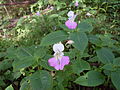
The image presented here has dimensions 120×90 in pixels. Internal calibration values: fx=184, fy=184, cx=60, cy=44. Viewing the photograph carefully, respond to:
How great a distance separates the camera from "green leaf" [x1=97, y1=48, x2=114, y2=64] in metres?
1.27

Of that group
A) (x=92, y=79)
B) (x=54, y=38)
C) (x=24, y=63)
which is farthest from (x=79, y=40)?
(x=24, y=63)

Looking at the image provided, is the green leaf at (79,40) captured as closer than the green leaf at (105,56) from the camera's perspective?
Yes

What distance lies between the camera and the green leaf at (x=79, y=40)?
114 cm

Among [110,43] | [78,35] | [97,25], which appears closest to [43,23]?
[97,25]

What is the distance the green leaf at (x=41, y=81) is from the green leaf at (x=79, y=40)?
0.87 ft

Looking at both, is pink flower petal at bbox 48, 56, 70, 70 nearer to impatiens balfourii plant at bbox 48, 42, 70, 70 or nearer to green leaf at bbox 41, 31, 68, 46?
impatiens balfourii plant at bbox 48, 42, 70, 70

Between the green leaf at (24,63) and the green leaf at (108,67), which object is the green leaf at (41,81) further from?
the green leaf at (108,67)

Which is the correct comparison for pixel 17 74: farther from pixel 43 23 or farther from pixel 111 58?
pixel 43 23

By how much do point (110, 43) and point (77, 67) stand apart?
1.56 feet

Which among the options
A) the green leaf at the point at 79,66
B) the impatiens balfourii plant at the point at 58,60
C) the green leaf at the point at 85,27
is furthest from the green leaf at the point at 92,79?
the green leaf at the point at 85,27

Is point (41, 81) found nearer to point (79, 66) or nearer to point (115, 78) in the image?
point (79, 66)

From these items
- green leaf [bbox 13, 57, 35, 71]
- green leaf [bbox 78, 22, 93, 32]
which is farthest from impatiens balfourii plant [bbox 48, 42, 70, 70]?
green leaf [bbox 78, 22, 93, 32]

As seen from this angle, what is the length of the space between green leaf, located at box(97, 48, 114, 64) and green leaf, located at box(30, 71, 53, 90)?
0.40 m

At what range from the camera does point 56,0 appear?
376 centimetres
